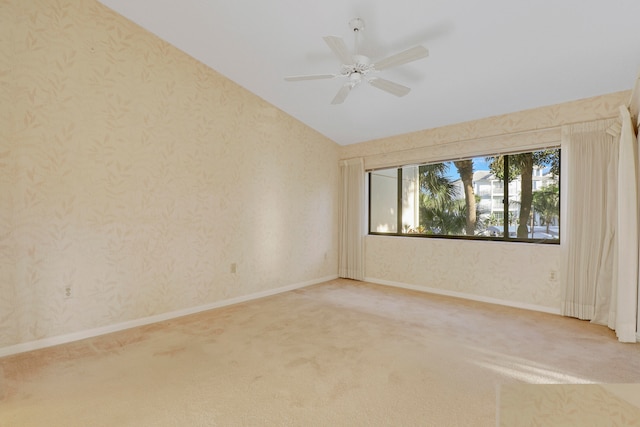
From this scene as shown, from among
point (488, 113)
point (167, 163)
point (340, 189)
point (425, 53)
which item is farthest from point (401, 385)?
point (340, 189)

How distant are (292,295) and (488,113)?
365 centimetres

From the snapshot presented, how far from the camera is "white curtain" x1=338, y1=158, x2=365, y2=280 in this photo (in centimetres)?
543

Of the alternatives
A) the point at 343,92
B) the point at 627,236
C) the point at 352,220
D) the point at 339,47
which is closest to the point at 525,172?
the point at 627,236

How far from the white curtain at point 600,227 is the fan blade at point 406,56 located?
235 centimetres

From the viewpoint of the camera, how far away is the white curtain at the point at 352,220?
17.8ft

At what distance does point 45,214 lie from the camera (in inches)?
105

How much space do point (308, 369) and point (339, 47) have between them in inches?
96.4

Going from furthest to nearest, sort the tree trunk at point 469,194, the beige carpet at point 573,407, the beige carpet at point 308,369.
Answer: the tree trunk at point 469,194 < the beige carpet at point 308,369 < the beige carpet at point 573,407

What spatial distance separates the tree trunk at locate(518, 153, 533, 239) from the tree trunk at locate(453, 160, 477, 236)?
23.6 inches

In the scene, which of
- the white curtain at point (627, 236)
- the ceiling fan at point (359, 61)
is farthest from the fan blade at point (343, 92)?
the white curtain at point (627, 236)

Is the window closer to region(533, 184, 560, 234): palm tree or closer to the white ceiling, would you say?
region(533, 184, 560, 234): palm tree

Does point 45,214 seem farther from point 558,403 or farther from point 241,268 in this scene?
point 558,403

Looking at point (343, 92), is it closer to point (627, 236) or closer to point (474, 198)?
point (474, 198)

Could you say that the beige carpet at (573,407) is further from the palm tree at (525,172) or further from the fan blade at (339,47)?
the palm tree at (525,172)
